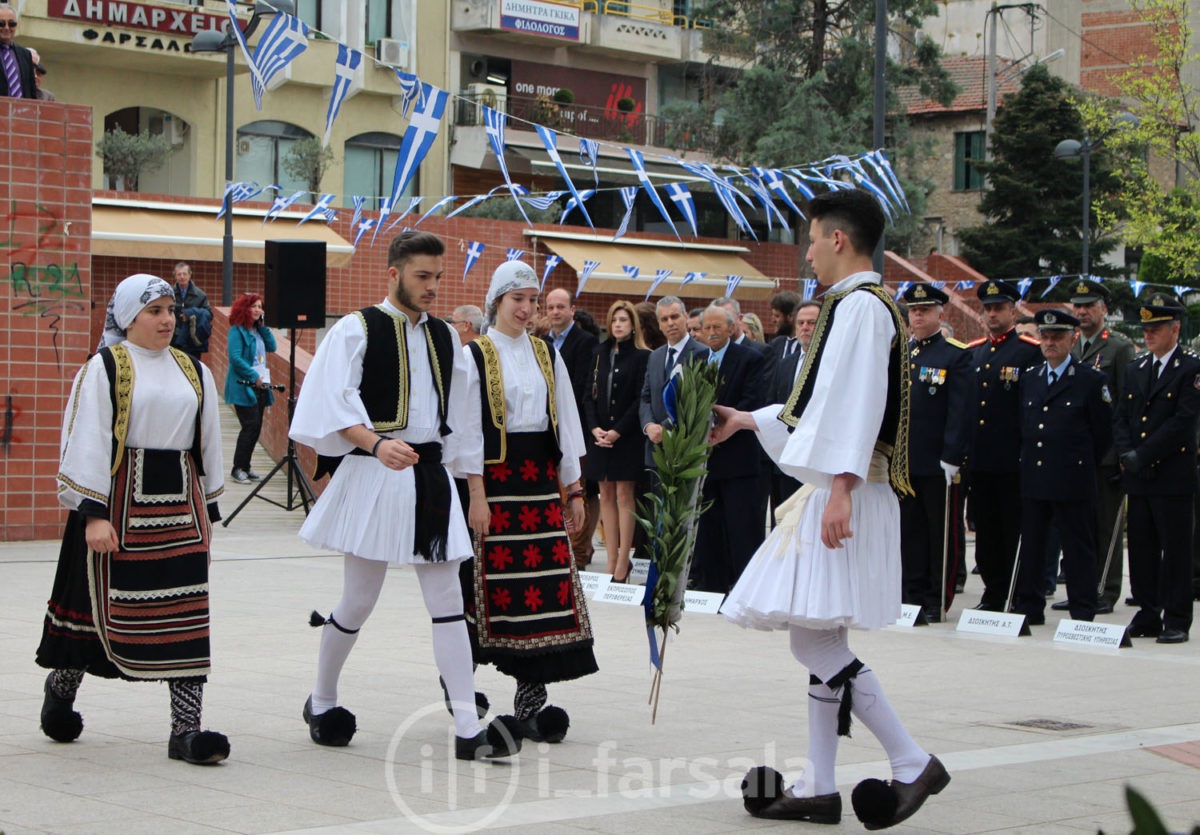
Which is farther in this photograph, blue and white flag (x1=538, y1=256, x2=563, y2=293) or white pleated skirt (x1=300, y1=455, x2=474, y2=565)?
blue and white flag (x1=538, y1=256, x2=563, y2=293)

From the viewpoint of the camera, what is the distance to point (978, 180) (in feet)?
168

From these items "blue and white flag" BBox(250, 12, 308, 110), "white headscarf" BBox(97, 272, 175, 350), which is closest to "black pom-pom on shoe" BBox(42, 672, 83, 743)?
"white headscarf" BBox(97, 272, 175, 350)

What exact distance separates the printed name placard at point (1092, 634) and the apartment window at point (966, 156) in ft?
141

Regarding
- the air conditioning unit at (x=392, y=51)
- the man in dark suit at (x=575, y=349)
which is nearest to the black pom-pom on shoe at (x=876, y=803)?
the man in dark suit at (x=575, y=349)

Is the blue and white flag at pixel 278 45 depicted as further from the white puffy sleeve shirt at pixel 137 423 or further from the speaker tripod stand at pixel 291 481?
the white puffy sleeve shirt at pixel 137 423

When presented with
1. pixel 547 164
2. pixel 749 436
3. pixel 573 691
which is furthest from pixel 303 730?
pixel 547 164

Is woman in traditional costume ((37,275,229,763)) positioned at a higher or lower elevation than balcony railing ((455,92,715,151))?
lower

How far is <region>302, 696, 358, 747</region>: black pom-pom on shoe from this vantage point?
6.41 metres

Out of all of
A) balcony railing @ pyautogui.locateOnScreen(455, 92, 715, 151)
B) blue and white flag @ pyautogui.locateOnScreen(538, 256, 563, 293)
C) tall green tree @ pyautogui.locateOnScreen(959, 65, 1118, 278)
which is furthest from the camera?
tall green tree @ pyautogui.locateOnScreen(959, 65, 1118, 278)

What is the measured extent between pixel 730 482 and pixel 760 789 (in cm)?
588

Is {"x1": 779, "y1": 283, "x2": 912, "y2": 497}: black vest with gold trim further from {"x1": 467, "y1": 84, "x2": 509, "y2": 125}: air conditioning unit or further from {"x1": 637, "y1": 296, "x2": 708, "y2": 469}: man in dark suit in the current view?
{"x1": 467, "y1": 84, "x2": 509, "y2": 125}: air conditioning unit

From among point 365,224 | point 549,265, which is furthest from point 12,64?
point 549,265

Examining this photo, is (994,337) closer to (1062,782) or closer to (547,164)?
(1062,782)

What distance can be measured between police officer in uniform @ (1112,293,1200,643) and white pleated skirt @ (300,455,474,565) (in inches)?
208
